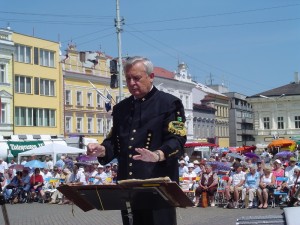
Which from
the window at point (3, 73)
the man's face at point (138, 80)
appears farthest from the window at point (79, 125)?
the man's face at point (138, 80)

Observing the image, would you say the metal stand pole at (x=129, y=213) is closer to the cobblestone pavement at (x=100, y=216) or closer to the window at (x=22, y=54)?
the cobblestone pavement at (x=100, y=216)

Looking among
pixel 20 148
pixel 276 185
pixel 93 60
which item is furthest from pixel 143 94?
pixel 93 60

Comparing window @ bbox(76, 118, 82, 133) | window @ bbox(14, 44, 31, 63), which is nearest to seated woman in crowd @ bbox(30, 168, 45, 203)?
window @ bbox(14, 44, 31, 63)

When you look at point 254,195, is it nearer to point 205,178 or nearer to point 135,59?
point 205,178

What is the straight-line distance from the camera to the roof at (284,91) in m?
97.6

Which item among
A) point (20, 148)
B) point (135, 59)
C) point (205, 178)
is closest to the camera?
point (135, 59)

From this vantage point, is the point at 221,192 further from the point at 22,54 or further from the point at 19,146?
the point at 22,54

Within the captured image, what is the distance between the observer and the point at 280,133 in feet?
322

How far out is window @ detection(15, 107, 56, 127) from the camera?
177 ft

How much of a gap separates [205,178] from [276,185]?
2.39 m

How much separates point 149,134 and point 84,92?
192ft

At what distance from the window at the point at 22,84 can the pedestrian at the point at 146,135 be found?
5034 centimetres

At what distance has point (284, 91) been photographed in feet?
324

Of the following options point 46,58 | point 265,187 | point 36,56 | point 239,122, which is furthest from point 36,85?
point 239,122
